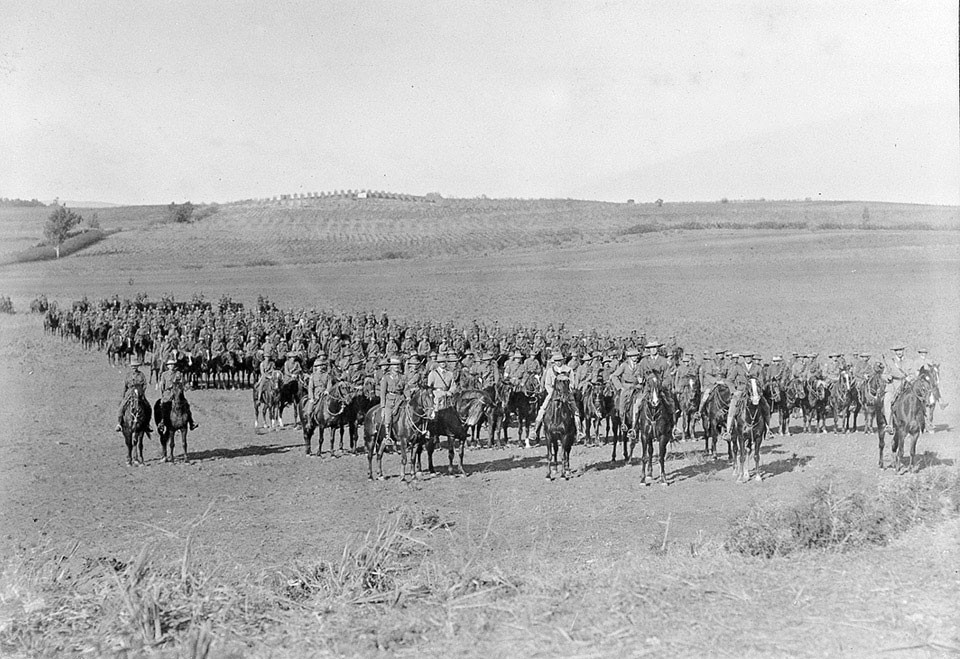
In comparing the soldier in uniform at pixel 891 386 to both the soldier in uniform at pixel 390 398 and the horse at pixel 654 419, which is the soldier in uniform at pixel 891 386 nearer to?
the horse at pixel 654 419

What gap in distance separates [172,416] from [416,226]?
197 feet

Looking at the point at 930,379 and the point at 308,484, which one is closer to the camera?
the point at 308,484

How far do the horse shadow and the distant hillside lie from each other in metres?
46.5

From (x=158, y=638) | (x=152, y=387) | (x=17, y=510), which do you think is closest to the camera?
(x=158, y=638)

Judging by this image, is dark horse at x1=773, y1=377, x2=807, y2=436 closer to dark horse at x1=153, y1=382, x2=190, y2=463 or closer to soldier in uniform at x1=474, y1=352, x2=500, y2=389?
soldier in uniform at x1=474, y1=352, x2=500, y2=389

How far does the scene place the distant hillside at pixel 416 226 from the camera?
67750 millimetres

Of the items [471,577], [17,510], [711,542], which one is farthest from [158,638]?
[17,510]

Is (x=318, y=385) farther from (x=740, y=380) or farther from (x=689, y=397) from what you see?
(x=740, y=380)

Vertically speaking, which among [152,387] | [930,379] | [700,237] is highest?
[700,237]

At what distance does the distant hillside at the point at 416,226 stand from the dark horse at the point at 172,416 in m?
48.5

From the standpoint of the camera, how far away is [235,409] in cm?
2541

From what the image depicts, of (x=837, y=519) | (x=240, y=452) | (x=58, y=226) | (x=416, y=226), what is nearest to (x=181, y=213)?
(x=58, y=226)

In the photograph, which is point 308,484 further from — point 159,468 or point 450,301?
point 450,301

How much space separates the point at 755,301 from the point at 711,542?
33157 millimetres
